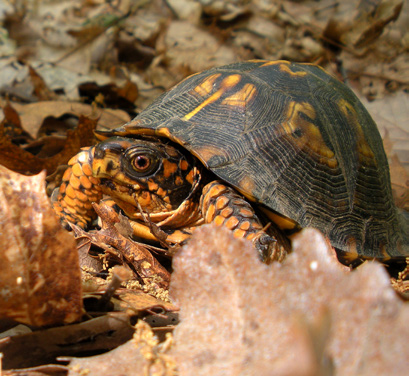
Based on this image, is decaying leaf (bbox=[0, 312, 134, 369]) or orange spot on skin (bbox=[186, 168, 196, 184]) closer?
decaying leaf (bbox=[0, 312, 134, 369])

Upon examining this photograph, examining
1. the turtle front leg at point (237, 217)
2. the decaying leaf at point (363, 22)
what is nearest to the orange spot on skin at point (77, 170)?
the turtle front leg at point (237, 217)

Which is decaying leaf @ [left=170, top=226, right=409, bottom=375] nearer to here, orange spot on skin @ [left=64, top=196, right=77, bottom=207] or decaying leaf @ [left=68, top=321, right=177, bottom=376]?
decaying leaf @ [left=68, top=321, right=177, bottom=376]

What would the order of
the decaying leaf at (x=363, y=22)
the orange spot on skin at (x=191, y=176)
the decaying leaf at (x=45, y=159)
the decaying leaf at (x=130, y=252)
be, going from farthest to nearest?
the decaying leaf at (x=363, y=22) → the decaying leaf at (x=45, y=159) → the orange spot on skin at (x=191, y=176) → the decaying leaf at (x=130, y=252)

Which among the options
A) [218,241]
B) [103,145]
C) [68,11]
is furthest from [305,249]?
[68,11]

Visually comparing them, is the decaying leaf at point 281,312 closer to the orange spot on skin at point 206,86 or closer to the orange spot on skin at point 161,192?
the orange spot on skin at point 161,192

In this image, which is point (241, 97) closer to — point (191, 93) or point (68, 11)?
point (191, 93)

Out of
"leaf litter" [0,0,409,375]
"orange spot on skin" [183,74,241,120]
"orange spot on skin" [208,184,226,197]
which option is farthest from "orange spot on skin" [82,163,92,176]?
"orange spot on skin" [208,184,226,197]
